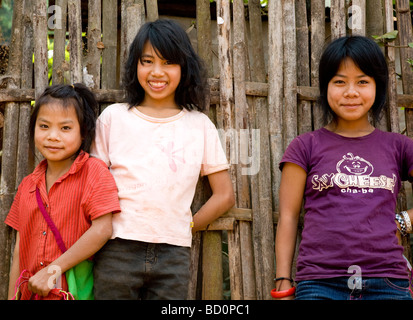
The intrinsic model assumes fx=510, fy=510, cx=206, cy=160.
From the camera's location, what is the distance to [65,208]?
2.55 m

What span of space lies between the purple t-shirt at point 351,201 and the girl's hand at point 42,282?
1196mm

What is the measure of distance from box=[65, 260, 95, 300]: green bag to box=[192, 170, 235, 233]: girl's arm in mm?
606

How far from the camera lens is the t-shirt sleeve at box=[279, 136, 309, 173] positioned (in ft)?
8.67

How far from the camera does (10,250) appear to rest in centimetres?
295

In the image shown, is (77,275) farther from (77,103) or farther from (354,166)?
(354,166)

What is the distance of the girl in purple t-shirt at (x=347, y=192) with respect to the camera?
242cm

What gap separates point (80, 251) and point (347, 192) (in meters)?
1.34

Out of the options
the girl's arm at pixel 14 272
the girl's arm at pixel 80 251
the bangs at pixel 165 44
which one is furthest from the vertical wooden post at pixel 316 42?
the girl's arm at pixel 14 272

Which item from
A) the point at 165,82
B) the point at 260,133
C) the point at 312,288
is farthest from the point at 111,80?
the point at 312,288

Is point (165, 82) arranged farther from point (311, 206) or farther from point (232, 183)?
point (311, 206)

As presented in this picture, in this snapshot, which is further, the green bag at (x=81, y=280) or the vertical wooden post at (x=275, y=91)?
the vertical wooden post at (x=275, y=91)

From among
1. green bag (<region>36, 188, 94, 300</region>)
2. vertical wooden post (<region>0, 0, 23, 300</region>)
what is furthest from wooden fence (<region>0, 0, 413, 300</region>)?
green bag (<region>36, 188, 94, 300</region>)


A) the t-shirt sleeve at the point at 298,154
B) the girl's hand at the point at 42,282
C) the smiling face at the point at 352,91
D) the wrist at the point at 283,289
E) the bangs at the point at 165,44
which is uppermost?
the bangs at the point at 165,44

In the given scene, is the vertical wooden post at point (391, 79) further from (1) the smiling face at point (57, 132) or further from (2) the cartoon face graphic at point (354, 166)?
(1) the smiling face at point (57, 132)
